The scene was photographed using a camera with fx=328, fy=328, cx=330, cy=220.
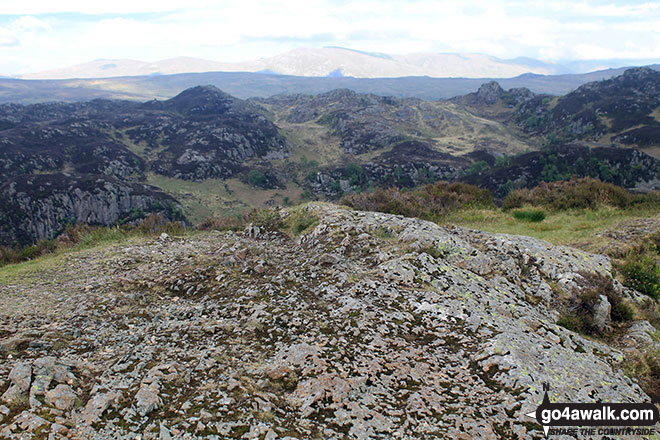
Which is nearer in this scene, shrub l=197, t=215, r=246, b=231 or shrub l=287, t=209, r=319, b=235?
shrub l=287, t=209, r=319, b=235

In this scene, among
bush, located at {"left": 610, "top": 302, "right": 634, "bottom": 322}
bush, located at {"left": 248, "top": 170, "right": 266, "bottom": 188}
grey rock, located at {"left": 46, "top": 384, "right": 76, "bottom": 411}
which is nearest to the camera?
grey rock, located at {"left": 46, "top": 384, "right": 76, "bottom": 411}

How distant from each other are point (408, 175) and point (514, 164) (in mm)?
25498

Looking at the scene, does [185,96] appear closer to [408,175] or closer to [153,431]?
[408,175]

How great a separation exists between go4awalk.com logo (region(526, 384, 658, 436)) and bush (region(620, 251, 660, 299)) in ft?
19.1

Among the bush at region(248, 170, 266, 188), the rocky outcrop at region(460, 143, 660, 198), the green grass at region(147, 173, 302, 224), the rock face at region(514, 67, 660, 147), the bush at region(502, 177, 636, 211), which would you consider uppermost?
the rock face at region(514, 67, 660, 147)

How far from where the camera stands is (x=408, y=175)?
90.4 metres

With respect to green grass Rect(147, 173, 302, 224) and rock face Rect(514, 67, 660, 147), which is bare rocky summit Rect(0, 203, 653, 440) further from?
rock face Rect(514, 67, 660, 147)

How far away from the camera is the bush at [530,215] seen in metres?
15.9

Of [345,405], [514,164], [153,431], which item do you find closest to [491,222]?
[345,405]

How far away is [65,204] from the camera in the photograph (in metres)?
56.0

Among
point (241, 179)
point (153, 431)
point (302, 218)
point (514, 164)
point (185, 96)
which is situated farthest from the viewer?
point (185, 96)

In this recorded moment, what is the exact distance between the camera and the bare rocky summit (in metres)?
4.05

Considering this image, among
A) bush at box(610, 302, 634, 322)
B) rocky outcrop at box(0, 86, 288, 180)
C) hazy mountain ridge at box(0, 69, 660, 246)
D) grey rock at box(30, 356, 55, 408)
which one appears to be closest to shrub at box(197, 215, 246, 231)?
grey rock at box(30, 356, 55, 408)

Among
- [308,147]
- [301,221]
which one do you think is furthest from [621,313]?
[308,147]
